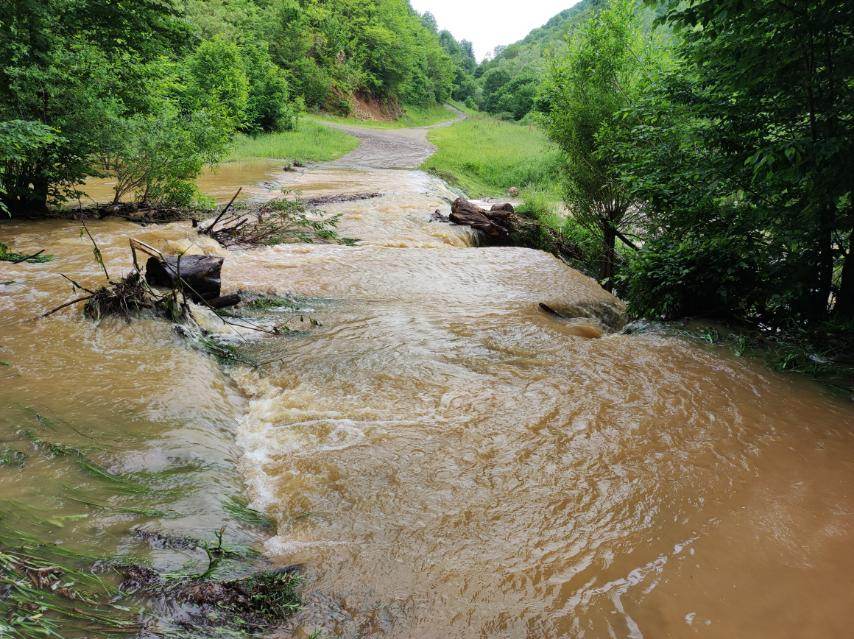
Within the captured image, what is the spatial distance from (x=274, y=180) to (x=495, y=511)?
1830 centimetres

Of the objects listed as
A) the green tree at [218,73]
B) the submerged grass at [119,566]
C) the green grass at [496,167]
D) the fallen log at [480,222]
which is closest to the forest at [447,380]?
the submerged grass at [119,566]

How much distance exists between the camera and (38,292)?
629cm

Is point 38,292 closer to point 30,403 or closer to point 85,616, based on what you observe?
point 30,403

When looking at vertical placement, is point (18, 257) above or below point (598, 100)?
below

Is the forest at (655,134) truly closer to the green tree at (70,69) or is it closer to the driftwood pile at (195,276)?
the green tree at (70,69)

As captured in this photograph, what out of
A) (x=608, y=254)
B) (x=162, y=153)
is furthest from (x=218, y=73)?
(x=608, y=254)

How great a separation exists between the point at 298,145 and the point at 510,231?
18529mm

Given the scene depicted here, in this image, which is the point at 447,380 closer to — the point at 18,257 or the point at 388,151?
the point at 18,257

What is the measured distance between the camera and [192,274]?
6.54 m

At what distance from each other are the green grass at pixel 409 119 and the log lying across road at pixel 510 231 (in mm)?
31358

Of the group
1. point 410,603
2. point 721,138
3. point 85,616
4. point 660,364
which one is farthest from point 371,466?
point 721,138

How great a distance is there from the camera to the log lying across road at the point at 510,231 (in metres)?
13.2

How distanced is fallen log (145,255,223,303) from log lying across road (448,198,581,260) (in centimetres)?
776

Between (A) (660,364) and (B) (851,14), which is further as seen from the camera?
(A) (660,364)
